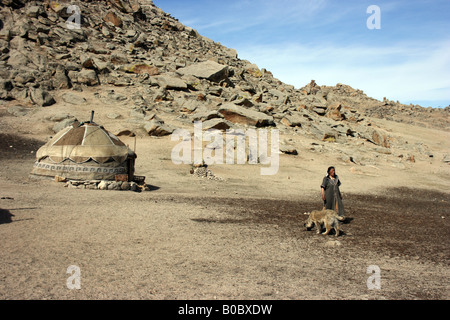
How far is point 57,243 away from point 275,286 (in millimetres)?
3811

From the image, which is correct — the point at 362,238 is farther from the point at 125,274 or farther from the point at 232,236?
the point at 125,274

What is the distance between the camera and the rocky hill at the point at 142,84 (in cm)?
2505

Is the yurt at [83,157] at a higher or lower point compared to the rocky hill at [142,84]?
lower

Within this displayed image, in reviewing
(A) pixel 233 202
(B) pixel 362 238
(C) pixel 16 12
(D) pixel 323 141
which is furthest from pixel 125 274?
(C) pixel 16 12

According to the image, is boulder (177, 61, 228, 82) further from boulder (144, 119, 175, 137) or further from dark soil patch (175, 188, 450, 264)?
dark soil patch (175, 188, 450, 264)

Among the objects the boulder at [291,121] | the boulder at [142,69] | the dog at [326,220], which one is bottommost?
the dog at [326,220]

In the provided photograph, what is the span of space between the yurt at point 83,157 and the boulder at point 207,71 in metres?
22.5

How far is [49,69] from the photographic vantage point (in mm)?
28109

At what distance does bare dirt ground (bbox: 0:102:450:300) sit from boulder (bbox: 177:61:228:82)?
23434 millimetres

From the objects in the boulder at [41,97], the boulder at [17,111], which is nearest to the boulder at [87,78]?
the boulder at [41,97]

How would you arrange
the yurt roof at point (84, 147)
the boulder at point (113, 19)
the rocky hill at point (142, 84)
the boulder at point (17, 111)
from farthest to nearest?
the boulder at point (113, 19) < the rocky hill at point (142, 84) < the boulder at point (17, 111) < the yurt roof at point (84, 147)

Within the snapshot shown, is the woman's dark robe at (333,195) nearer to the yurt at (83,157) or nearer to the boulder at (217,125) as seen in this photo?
the yurt at (83,157)

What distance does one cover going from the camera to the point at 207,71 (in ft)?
112

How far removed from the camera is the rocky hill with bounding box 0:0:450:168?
25.0m
